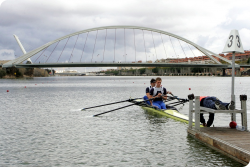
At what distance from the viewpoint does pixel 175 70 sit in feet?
649

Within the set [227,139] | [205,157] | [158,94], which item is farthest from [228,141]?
[158,94]

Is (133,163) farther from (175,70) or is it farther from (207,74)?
(175,70)

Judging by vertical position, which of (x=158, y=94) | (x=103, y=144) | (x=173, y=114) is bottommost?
(x=103, y=144)

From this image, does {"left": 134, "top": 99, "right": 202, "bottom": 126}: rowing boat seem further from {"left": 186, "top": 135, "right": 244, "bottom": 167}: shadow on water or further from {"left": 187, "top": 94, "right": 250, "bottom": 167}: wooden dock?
{"left": 186, "top": 135, "right": 244, "bottom": 167}: shadow on water

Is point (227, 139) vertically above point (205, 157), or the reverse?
point (227, 139)

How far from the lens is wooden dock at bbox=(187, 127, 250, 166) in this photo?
21.2 feet

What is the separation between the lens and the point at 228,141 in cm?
725

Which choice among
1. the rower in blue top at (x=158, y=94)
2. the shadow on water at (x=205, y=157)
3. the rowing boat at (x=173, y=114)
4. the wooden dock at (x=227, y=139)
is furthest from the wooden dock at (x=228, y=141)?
the rower in blue top at (x=158, y=94)

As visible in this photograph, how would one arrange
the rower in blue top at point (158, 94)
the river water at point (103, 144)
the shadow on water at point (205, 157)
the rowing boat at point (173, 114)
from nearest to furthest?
the shadow on water at point (205, 157)
the river water at point (103, 144)
the rowing boat at point (173, 114)
the rower in blue top at point (158, 94)

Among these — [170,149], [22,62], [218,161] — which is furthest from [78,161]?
[22,62]

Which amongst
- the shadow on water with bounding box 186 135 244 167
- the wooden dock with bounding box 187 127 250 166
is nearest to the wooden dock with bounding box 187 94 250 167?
the wooden dock with bounding box 187 127 250 166

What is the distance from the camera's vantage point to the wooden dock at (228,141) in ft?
21.2

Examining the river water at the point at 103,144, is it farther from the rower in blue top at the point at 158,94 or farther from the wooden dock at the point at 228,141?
the rower in blue top at the point at 158,94

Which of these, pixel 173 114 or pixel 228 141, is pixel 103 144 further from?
pixel 173 114
